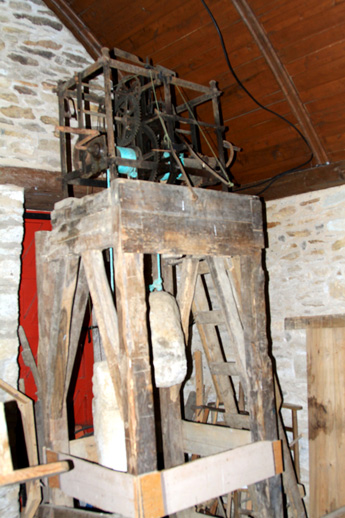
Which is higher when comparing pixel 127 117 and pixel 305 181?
pixel 127 117

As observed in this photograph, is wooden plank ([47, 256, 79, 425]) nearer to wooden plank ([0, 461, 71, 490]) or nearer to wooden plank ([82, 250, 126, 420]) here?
wooden plank ([82, 250, 126, 420])

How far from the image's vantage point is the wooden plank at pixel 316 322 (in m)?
3.69

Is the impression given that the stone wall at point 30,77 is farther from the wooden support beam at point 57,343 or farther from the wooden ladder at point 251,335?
the wooden ladder at point 251,335

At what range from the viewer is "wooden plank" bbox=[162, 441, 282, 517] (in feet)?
7.22

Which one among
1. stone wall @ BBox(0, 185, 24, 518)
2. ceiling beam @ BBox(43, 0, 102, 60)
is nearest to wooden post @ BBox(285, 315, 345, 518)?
stone wall @ BBox(0, 185, 24, 518)

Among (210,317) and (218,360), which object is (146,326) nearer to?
(210,317)

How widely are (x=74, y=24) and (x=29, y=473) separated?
11.5 feet

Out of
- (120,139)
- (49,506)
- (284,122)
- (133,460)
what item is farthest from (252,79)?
(49,506)

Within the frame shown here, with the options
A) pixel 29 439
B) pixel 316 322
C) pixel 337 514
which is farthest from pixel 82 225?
pixel 337 514

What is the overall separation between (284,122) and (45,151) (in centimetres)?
195

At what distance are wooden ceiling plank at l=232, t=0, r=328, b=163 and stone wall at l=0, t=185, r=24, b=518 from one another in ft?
6.77

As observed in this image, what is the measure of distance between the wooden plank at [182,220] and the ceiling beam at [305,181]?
1146 mm

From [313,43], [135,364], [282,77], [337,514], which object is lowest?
[337,514]

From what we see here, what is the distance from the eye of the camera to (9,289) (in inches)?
138
